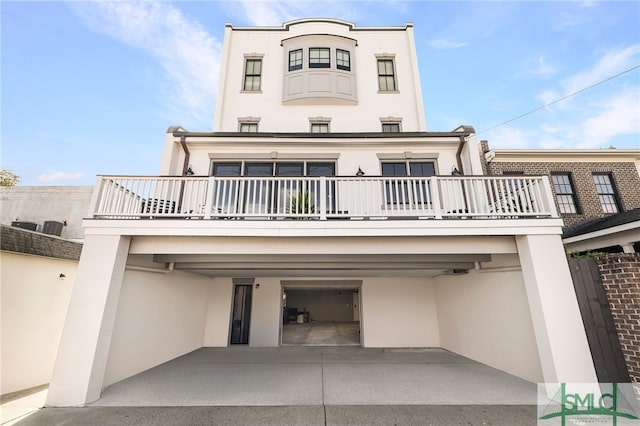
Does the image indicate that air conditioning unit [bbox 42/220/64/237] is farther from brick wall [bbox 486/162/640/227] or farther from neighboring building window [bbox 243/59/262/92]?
brick wall [bbox 486/162/640/227]

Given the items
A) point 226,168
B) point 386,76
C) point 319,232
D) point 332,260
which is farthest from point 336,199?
point 386,76

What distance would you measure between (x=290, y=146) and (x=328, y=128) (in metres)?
2.48

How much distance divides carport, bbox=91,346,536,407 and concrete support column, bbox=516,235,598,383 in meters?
0.75

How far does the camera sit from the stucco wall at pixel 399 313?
7.51m

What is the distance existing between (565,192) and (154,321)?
14.0m

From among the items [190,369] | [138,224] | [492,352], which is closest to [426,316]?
[492,352]

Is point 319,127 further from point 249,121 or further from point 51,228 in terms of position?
point 51,228

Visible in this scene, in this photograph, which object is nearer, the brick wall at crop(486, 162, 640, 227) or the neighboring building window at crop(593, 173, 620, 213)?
the brick wall at crop(486, 162, 640, 227)

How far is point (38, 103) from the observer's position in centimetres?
782

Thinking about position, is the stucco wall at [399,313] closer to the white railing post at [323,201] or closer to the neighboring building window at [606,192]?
the white railing post at [323,201]

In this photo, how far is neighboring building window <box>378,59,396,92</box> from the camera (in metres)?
9.95

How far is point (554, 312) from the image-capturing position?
3947mm

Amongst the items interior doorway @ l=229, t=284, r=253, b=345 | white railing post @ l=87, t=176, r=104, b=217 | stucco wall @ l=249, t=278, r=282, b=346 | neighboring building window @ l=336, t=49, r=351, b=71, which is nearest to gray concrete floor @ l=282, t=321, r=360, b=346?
stucco wall @ l=249, t=278, r=282, b=346

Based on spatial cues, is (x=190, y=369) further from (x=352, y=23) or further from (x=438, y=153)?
(x=352, y=23)
